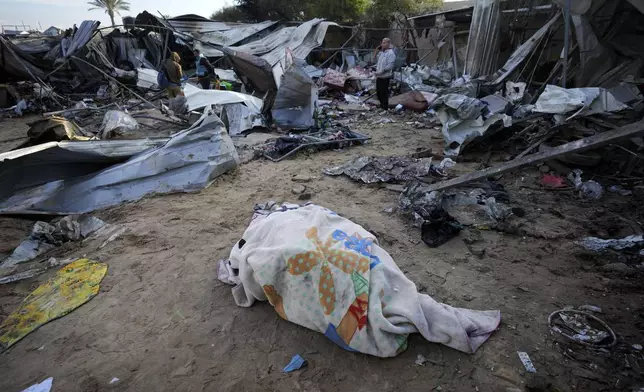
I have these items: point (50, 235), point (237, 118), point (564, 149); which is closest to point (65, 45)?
point (237, 118)

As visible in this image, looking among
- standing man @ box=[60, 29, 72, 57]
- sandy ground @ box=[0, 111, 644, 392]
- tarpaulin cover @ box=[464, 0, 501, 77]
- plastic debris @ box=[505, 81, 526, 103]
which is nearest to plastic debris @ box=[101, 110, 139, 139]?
sandy ground @ box=[0, 111, 644, 392]

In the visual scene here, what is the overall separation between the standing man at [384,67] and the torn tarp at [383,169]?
3.42 metres

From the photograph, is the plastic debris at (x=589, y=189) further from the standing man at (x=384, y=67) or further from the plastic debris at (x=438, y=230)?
the standing man at (x=384, y=67)

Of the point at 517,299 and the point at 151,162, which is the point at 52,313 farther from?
the point at 517,299

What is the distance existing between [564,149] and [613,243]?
35.1 inches

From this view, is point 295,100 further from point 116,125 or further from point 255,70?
point 116,125

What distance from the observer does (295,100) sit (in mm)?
6820

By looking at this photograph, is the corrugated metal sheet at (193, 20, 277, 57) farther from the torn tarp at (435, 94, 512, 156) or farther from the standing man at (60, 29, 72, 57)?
the torn tarp at (435, 94, 512, 156)

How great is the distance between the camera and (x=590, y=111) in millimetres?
3855

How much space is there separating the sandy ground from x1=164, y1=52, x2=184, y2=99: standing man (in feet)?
16.7

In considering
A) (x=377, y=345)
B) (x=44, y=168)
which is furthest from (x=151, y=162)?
(x=377, y=345)

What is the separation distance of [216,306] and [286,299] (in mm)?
588

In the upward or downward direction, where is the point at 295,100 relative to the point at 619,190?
upward

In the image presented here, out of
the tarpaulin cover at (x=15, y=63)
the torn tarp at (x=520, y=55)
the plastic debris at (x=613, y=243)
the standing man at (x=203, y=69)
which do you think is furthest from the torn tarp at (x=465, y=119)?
the tarpaulin cover at (x=15, y=63)
